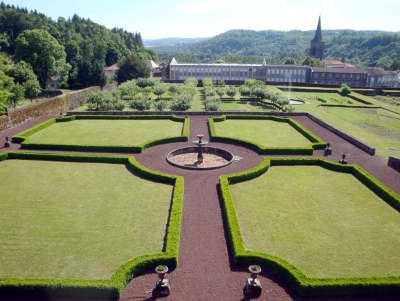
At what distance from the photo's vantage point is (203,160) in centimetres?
2836

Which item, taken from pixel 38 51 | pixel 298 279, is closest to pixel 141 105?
pixel 38 51

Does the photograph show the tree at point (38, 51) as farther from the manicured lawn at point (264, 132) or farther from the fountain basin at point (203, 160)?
the fountain basin at point (203, 160)

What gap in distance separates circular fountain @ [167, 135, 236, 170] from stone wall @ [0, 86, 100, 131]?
70.1 feet

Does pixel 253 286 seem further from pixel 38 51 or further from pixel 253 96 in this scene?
pixel 38 51

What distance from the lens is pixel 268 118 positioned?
43.7m

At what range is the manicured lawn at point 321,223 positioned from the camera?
14.8m

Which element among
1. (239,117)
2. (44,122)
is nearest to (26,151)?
→ (44,122)

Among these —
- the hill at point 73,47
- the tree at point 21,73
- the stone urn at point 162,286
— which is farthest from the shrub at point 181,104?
the stone urn at point 162,286

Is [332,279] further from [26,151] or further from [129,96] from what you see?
[129,96]

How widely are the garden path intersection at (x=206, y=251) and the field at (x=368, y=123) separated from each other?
7.52 meters

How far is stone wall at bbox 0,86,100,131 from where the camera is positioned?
37.6 meters

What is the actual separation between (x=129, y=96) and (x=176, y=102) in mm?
13808

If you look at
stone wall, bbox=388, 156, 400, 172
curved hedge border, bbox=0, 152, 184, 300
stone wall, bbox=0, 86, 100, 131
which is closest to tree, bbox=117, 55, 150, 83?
stone wall, bbox=0, 86, 100, 131

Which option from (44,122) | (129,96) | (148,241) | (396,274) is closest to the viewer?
(396,274)
